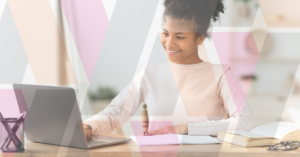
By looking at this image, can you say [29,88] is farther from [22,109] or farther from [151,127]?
[151,127]

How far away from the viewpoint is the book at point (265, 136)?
36.6 inches

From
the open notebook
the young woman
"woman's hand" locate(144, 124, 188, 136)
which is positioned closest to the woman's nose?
the young woman

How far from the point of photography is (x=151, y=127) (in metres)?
1.67

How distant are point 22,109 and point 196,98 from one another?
94 cm

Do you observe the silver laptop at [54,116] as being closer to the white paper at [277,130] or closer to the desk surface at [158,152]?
the desk surface at [158,152]

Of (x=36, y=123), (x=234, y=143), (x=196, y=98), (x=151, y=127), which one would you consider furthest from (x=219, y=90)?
(x=36, y=123)

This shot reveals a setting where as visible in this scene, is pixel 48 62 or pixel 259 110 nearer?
pixel 48 62

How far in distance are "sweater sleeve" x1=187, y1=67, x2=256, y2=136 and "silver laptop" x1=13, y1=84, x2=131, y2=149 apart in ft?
1.22

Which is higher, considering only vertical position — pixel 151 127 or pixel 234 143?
pixel 151 127

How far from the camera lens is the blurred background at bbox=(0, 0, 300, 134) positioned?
8.32 feet

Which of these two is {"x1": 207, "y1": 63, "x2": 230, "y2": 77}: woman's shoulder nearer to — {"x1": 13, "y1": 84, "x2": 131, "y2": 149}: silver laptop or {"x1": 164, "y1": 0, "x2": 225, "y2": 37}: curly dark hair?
{"x1": 164, "y1": 0, "x2": 225, "y2": 37}: curly dark hair

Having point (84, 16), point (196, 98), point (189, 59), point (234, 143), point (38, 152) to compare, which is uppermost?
point (84, 16)

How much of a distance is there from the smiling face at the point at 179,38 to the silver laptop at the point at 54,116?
A: 2.52ft
